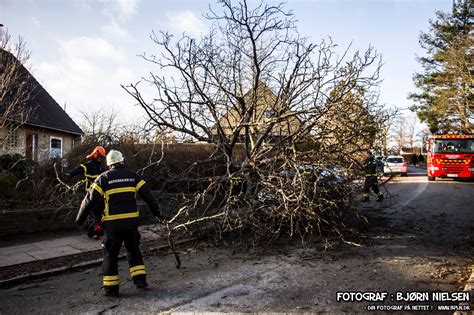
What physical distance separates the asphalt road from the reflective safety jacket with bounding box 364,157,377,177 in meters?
1.62

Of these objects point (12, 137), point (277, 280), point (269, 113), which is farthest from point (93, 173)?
point (12, 137)

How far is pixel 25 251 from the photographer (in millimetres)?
5938

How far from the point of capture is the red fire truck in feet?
57.4

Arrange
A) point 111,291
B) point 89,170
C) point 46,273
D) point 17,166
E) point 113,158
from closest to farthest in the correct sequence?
point 111,291, point 113,158, point 46,273, point 89,170, point 17,166

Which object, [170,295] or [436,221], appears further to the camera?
[436,221]

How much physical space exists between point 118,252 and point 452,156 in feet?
A: 62.2

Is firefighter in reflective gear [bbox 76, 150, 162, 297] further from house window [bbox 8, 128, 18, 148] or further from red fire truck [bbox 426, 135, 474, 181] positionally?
red fire truck [bbox 426, 135, 474, 181]

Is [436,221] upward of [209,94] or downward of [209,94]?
downward

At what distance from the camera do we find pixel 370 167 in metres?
8.24

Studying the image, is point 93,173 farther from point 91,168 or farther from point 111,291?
point 111,291

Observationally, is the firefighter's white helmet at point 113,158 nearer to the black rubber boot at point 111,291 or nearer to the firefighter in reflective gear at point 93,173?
the black rubber boot at point 111,291

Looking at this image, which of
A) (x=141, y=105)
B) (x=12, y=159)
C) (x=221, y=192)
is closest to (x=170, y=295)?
(x=221, y=192)

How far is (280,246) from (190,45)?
4.80 metres

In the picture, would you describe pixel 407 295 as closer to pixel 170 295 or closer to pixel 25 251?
pixel 170 295
